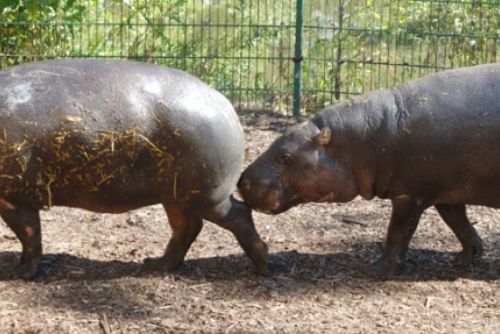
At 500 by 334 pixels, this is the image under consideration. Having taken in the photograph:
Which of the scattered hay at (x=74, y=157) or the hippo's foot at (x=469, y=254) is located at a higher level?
the scattered hay at (x=74, y=157)

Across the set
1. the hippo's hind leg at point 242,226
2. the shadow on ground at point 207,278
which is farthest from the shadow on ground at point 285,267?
the hippo's hind leg at point 242,226

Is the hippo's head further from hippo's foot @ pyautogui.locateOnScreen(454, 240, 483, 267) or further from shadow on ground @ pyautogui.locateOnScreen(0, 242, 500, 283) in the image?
hippo's foot @ pyautogui.locateOnScreen(454, 240, 483, 267)

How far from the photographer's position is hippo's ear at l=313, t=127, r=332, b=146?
21.2 ft

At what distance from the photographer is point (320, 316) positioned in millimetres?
5699

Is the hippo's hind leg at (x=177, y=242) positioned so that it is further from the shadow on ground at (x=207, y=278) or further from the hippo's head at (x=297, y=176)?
the hippo's head at (x=297, y=176)

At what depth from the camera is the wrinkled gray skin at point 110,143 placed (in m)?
5.99

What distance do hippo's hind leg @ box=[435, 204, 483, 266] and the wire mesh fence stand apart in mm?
4576

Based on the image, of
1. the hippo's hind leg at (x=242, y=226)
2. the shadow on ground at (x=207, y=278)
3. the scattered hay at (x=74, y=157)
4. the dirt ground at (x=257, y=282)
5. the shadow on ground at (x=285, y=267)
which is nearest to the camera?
the dirt ground at (x=257, y=282)

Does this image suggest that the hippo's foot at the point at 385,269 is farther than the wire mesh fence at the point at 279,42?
No

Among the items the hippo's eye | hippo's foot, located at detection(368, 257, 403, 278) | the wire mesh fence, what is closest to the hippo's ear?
the hippo's eye

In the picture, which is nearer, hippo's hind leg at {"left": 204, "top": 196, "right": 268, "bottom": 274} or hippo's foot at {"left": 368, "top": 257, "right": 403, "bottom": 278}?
hippo's hind leg at {"left": 204, "top": 196, "right": 268, "bottom": 274}

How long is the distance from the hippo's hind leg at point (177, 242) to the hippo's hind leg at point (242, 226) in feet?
0.75

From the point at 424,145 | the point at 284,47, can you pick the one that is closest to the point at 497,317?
the point at 424,145

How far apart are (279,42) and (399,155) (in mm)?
5778
